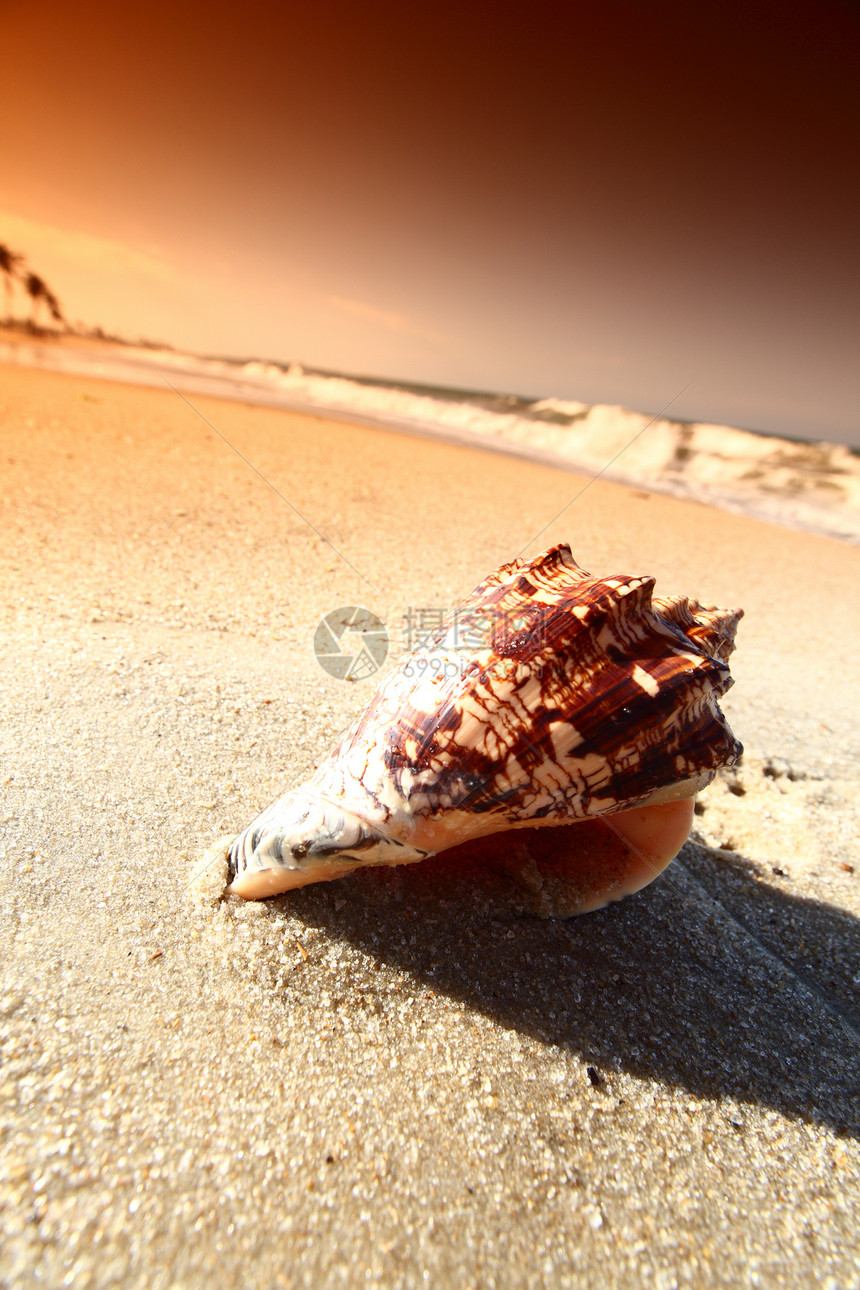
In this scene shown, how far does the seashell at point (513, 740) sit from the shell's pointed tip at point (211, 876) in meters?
0.03

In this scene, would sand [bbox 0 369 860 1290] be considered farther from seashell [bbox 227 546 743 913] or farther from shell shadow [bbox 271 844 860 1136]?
seashell [bbox 227 546 743 913]

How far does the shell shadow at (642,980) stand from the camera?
1396mm

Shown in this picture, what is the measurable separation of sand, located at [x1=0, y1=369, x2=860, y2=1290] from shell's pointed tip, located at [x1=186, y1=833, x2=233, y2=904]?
21mm

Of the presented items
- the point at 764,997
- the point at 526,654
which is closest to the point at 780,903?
the point at 764,997

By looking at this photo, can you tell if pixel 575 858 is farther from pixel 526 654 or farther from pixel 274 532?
pixel 274 532

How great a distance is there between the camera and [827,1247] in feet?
3.64

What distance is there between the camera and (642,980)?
156 cm

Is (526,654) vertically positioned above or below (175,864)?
above

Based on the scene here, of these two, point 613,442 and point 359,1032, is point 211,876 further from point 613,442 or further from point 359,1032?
point 613,442

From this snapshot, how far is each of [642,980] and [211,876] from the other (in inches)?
38.9

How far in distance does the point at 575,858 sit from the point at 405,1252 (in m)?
0.87

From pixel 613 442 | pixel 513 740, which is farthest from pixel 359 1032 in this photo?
pixel 613 442

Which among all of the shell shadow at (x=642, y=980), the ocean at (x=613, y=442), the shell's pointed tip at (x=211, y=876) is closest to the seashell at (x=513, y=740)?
the shell's pointed tip at (x=211, y=876)

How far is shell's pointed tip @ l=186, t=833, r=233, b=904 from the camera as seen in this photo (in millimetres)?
1488
